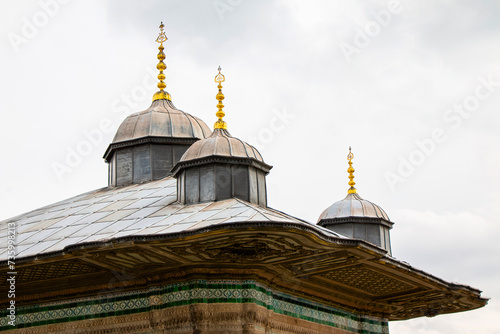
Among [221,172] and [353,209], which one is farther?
[353,209]

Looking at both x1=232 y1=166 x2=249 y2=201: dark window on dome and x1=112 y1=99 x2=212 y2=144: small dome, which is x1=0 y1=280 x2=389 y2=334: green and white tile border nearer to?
x1=232 y1=166 x2=249 y2=201: dark window on dome

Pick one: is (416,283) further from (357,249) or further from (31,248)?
(31,248)

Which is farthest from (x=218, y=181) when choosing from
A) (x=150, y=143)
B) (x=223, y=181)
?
(x=150, y=143)

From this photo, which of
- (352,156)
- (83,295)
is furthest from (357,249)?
(352,156)

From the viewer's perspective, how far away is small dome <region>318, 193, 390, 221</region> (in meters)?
24.5

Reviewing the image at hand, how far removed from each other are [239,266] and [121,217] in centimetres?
283

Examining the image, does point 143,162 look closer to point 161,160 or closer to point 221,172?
point 161,160

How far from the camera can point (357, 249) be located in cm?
1534

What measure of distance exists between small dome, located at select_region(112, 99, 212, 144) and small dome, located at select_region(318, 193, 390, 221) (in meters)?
4.56

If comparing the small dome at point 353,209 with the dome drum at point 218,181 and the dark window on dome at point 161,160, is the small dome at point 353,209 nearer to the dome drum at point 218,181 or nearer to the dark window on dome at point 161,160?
the dark window on dome at point 161,160

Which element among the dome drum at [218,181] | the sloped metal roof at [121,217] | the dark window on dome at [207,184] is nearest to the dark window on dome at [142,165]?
the sloped metal roof at [121,217]

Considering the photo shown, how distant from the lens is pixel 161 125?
72.8ft

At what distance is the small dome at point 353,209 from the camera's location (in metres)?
24.5

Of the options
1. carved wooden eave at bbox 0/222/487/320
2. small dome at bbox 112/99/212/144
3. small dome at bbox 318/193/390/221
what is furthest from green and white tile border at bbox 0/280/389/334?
small dome at bbox 112/99/212/144
